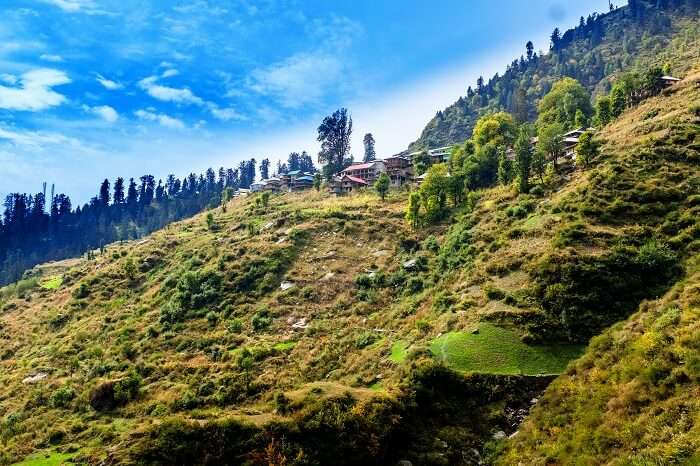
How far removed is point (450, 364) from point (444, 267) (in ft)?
76.5

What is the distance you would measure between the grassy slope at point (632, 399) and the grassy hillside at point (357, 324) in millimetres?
2246

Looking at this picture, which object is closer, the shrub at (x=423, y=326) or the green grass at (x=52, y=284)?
the shrub at (x=423, y=326)

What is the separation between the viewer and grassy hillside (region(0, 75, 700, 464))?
24.2 metres

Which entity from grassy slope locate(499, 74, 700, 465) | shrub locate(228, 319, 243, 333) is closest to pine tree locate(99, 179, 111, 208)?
shrub locate(228, 319, 243, 333)

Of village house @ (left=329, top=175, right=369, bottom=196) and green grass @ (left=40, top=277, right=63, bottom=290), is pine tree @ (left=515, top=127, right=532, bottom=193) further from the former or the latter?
green grass @ (left=40, top=277, right=63, bottom=290)

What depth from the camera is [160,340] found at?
2002 inches

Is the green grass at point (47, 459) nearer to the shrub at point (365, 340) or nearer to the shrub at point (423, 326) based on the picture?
the shrub at point (365, 340)

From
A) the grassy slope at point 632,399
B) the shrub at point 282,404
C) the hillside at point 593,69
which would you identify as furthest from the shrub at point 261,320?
the hillside at point 593,69

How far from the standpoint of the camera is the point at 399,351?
35.4m

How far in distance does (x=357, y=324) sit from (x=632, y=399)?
2850 cm

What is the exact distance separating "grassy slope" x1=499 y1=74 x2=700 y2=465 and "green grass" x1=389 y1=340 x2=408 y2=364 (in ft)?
34.0

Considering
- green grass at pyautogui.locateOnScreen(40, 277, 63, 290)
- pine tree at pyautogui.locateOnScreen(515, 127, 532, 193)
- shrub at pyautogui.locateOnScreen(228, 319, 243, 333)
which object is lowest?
shrub at pyautogui.locateOnScreen(228, 319, 243, 333)

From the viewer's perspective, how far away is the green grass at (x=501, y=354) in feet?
93.6

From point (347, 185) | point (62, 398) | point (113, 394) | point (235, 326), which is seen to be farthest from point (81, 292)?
point (347, 185)
